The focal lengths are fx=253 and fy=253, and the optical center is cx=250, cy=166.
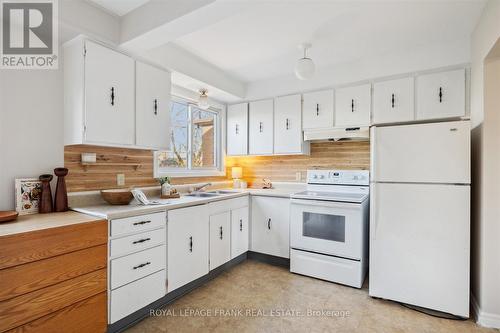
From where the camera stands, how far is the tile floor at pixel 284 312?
1896 mm

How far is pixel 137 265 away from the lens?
1.90 m

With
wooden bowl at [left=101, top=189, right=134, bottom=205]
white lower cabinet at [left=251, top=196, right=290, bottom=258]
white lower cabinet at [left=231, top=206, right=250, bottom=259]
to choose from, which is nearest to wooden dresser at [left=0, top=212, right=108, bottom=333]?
wooden bowl at [left=101, top=189, right=134, bottom=205]

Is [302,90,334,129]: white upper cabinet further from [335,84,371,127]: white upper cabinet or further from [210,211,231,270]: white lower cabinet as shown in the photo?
[210,211,231,270]: white lower cabinet

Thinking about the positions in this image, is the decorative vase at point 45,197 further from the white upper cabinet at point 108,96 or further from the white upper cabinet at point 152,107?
the white upper cabinet at point 152,107

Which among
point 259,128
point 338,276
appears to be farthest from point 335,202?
point 259,128

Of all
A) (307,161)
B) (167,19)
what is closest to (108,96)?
(167,19)

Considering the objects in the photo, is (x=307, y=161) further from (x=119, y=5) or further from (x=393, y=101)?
(x=119, y=5)

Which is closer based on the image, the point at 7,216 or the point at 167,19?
the point at 7,216

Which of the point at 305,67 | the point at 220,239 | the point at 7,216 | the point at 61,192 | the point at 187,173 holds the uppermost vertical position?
the point at 305,67

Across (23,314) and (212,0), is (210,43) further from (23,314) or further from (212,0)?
(23,314)

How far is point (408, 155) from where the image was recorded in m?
2.17

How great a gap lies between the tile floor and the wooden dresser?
0.48 m

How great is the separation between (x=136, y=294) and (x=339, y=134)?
2.55 meters

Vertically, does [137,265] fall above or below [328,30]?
below
